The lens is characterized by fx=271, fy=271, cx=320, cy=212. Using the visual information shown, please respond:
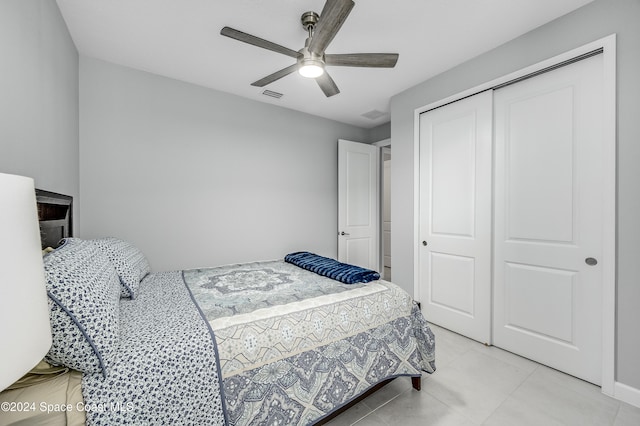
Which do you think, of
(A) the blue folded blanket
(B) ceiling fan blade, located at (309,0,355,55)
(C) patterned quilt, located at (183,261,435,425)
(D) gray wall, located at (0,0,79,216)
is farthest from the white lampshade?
(A) the blue folded blanket

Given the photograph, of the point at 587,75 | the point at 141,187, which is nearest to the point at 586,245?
the point at 587,75

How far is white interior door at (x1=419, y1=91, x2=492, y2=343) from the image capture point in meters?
2.52

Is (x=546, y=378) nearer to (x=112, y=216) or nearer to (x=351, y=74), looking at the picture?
(x=351, y=74)

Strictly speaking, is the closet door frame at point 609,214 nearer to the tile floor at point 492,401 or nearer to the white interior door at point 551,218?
the white interior door at point 551,218

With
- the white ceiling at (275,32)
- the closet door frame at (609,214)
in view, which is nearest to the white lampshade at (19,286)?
the white ceiling at (275,32)

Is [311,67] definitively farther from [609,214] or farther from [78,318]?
[609,214]

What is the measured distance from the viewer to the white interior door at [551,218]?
1922 mm

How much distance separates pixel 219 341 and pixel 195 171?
2236 millimetres

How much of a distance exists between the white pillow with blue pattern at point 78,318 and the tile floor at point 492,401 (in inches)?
50.5

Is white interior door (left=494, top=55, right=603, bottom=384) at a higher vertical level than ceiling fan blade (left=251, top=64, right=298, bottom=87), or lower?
lower

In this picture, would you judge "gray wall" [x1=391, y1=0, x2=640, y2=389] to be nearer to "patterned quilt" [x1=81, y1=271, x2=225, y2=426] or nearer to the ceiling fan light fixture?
the ceiling fan light fixture

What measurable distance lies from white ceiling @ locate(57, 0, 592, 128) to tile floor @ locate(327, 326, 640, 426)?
2.68 m

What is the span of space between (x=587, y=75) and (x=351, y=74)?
186cm

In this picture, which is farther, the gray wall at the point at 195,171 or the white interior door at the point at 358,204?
A: the white interior door at the point at 358,204
